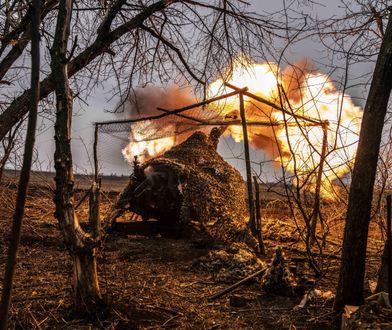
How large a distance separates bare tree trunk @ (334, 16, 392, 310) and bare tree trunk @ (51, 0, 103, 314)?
2.56 metres

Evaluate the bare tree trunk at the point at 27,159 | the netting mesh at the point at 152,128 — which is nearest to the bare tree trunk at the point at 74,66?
the netting mesh at the point at 152,128

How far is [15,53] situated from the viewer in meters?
7.58

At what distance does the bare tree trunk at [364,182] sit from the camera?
4230 mm

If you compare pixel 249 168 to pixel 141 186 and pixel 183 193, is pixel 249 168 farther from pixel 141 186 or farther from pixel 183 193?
pixel 141 186

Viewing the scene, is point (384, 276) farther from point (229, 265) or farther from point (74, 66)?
point (74, 66)

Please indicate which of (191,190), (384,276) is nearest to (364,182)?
(384,276)

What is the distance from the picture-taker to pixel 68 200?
3.93m

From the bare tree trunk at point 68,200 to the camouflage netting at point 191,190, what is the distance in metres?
4.38

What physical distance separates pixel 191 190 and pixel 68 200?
494cm

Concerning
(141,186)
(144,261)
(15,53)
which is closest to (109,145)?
(141,186)

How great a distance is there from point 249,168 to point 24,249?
14.3 ft

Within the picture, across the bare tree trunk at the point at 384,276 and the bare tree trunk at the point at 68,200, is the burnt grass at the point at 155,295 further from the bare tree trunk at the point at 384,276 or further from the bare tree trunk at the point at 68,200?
the bare tree trunk at the point at 384,276

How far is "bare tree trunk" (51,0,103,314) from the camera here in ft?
12.7

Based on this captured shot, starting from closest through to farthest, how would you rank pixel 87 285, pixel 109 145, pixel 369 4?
pixel 87 285, pixel 369 4, pixel 109 145
